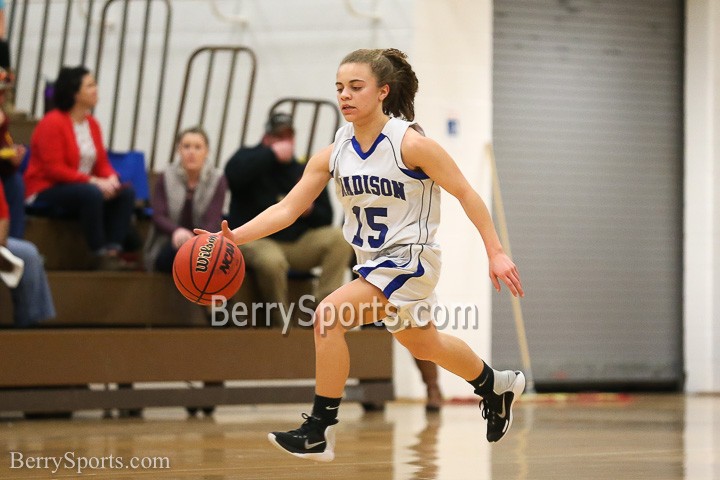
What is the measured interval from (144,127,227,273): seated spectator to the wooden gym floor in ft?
3.44

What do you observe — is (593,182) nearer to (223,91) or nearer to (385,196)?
(223,91)

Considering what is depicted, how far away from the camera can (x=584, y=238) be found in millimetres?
9641

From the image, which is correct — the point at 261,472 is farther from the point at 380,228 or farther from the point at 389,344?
the point at 389,344

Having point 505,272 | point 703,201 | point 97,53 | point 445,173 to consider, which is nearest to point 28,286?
point 97,53

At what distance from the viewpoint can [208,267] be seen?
12.1ft

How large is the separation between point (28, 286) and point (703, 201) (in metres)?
6.10

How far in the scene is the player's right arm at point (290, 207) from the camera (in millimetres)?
3828

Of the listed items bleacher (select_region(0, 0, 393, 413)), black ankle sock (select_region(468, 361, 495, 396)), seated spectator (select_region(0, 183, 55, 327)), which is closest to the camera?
black ankle sock (select_region(468, 361, 495, 396))

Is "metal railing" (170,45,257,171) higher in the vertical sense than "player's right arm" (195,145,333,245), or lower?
higher

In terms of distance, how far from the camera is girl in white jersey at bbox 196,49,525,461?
3.64 metres

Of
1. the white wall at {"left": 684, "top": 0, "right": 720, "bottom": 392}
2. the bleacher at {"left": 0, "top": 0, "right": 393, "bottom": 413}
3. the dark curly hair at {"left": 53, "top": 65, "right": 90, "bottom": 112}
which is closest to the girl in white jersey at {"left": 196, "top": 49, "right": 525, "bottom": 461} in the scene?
the bleacher at {"left": 0, "top": 0, "right": 393, "bottom": 413}

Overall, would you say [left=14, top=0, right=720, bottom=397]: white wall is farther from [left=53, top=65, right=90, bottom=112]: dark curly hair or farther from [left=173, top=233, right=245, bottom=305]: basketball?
[left=173, top=233, right=245, bottom=305]: basketball

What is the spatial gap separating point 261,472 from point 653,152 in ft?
22.6

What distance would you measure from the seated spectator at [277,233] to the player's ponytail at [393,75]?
9.52 feet
